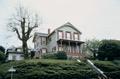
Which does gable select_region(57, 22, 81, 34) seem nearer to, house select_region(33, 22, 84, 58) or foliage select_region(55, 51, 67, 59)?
house select_region(33, 22, 84, 58)

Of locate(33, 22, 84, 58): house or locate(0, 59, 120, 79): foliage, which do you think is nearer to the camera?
locate(0, 59, 120, 79): foliage

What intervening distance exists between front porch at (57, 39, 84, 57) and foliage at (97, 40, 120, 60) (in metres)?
6.51

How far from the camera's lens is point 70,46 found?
65.2 metres

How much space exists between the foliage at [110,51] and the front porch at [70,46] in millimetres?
6512

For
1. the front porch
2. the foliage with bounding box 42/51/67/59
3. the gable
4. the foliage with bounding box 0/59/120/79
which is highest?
the gable

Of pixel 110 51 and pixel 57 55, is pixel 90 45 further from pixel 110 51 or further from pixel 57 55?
pixel 57 55

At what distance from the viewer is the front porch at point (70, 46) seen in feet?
208

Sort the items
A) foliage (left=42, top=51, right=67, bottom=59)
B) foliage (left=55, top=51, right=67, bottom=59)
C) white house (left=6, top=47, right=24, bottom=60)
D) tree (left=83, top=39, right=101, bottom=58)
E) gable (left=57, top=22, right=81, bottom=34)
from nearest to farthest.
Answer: foliage (left=42, top=51, right=67, bottom=59), foliage (left=55, top=51, right=67, bottom=59), gable (left=57, top=22, right=81, bottom=34), white house (left=6, top=47, right=24, bottom=60), tree (left=83, top=39, right=101, bottom=58)

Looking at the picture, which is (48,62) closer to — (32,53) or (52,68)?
(52,68)

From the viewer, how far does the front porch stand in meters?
63.3

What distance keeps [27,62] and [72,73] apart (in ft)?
22.9

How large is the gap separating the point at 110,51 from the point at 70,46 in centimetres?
1138

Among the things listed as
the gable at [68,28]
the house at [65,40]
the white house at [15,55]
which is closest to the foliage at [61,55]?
the house at [65,40]

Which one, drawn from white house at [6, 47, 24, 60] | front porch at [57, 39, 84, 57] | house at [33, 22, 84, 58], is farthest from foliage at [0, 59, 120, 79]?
white house at [6, 47, 24, 60]
